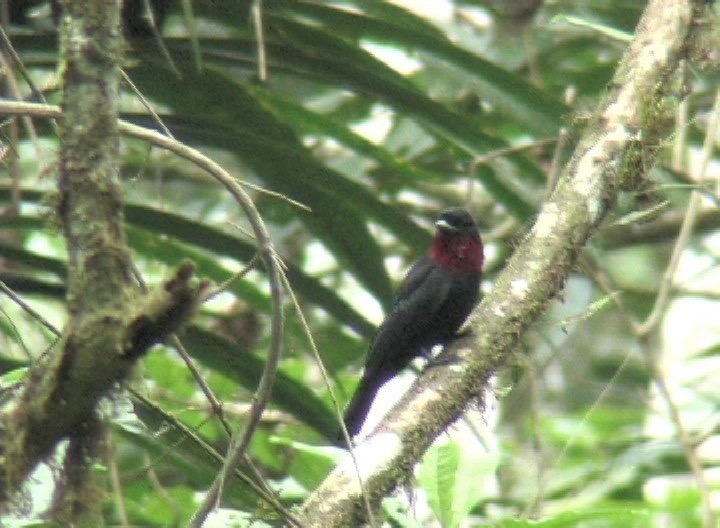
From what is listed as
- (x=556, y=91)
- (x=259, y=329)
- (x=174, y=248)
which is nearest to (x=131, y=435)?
(x=174, y=248)

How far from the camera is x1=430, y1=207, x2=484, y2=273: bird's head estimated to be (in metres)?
4.34

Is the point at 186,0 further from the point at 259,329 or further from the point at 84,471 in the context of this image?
the point at 259,329

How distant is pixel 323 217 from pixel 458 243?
159cm

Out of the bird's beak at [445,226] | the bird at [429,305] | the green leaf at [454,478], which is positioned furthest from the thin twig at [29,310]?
the bird's beak at [445,226]

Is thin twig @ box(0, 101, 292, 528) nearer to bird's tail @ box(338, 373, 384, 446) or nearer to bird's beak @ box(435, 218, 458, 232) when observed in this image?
bird's tail @ box(338, 373, 384, 446)

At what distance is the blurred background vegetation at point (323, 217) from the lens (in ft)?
8.24

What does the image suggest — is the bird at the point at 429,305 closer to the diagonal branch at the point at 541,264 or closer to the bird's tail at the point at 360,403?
the bird's tail at the point at 360,403

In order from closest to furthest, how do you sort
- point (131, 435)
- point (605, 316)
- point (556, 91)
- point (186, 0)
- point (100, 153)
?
point (100, 153) → point (186, 0) → point (131, 435) → point (556, 91) → point (605, 316)

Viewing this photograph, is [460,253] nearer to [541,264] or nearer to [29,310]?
[541,264]

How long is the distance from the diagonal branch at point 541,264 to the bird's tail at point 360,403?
1352 mm

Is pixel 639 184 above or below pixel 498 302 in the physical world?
above

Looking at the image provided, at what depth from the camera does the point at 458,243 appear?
173 inches

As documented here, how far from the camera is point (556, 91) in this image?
4.95 metres

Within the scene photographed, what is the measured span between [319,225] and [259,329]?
66.3 inches
